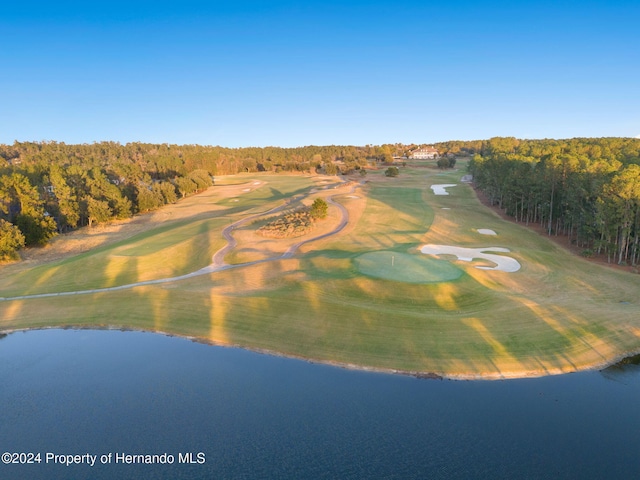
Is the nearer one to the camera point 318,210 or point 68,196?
point 318,210

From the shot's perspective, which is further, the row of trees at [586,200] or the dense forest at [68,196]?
the dense forest at [68,196]

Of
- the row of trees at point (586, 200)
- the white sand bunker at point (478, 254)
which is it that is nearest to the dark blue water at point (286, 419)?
the white sand bunker at point (478, 254)

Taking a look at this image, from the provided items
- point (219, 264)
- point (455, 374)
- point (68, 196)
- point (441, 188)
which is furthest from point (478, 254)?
point (68, 196)

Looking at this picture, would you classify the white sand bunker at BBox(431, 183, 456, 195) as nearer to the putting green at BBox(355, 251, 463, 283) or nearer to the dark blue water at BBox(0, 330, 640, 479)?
the putting green at BBox(355, 251, 463, 283)

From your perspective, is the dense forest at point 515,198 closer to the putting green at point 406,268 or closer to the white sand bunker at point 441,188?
the white sand bunker at point 441,188

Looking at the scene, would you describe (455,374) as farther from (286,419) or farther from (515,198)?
(515,198)

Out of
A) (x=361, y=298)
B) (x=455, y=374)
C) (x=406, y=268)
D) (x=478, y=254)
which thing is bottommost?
(x=455, y=374)

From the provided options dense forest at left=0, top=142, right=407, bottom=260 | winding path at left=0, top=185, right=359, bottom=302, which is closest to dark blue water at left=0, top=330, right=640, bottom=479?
winding path at left=0, top=185, right=359, bottom=302
